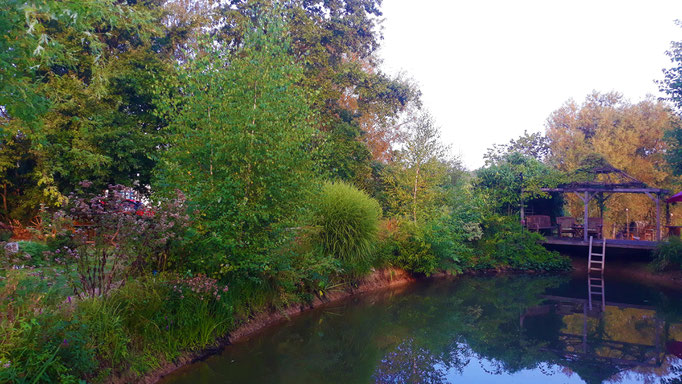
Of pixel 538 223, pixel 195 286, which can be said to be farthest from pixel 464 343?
pixel 538 223

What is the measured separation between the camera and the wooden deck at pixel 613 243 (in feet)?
49.6

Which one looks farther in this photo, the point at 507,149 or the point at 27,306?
the point at 507,149

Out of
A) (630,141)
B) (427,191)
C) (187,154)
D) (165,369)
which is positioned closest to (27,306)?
(165,369)

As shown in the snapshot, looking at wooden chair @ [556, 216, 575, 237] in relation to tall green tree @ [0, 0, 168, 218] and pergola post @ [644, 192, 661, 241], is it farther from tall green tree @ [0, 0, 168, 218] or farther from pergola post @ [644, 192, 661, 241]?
tall green tree @ [0, 0, 168, 218]

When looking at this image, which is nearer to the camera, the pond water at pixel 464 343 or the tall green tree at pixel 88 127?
the pond water at pixel 464 343

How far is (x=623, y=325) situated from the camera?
8.89 metres

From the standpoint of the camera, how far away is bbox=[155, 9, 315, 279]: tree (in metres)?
6.43

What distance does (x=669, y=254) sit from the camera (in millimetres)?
13789

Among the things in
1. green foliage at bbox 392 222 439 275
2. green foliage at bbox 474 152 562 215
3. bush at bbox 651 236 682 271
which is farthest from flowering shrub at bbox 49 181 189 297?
bush at bbox 651 236 682 271

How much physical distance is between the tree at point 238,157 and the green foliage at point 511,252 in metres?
10.7

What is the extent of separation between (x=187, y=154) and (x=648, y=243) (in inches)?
626

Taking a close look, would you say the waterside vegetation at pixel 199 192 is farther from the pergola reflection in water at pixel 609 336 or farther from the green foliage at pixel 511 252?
the pergola reflection in water at pixel 609 336

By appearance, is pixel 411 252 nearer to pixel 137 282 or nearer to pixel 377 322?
pixel 377 322

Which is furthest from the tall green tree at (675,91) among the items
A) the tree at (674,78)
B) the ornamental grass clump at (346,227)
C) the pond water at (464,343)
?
the ornamental grass clump at (346,227)
